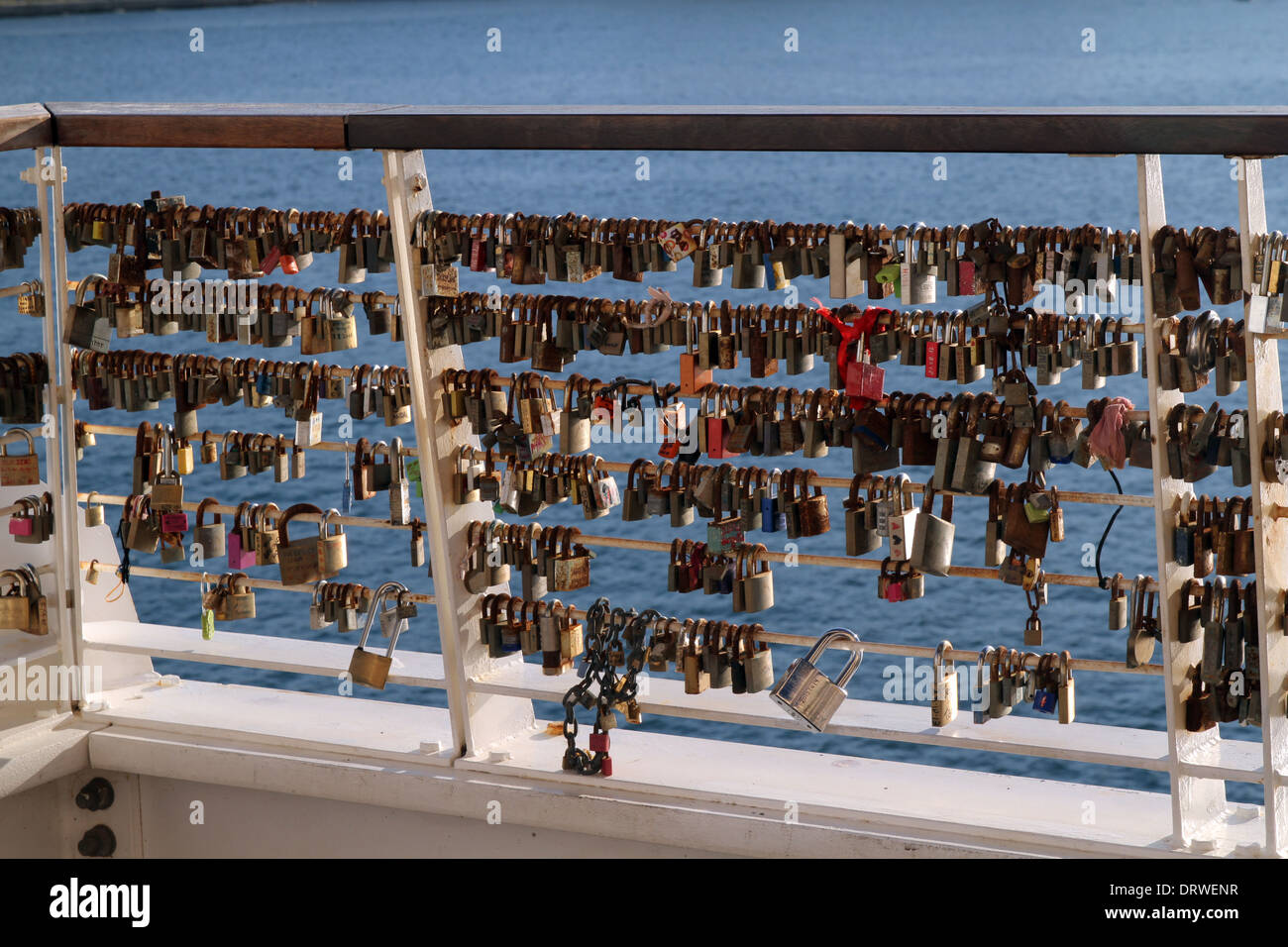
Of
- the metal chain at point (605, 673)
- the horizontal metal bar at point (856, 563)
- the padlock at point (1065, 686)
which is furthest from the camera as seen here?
the metal chain at point (605, 673)

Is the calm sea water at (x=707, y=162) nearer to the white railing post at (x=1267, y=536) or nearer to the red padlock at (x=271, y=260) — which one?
the white railing post at (x=1267, y=536)

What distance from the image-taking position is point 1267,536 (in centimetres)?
376

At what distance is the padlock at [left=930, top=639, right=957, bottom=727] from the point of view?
13.8 feet

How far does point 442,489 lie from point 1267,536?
7.32 ft

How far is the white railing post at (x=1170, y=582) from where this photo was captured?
3670mm

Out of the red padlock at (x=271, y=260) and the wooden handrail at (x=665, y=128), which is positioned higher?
the wooden handrail at (x=665, y=128)

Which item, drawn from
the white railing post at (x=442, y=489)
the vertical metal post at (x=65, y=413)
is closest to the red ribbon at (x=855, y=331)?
the white railing post at (x=442, y=489)

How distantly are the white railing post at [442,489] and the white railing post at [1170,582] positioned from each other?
1.93 meters

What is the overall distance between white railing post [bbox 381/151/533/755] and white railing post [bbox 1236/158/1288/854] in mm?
2161

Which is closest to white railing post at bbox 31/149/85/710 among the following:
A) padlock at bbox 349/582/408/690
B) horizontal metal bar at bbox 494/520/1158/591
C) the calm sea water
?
padlock at bbox 349/582/408/690

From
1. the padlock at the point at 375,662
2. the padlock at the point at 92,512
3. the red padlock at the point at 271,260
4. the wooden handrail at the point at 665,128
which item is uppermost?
the wooden handrail at the point at 665,128

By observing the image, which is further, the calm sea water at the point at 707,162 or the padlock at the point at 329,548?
the calm sea water at the point at 707,162

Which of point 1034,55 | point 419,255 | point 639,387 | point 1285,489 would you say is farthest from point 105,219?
point 1034,55

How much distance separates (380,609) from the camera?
478 cm
